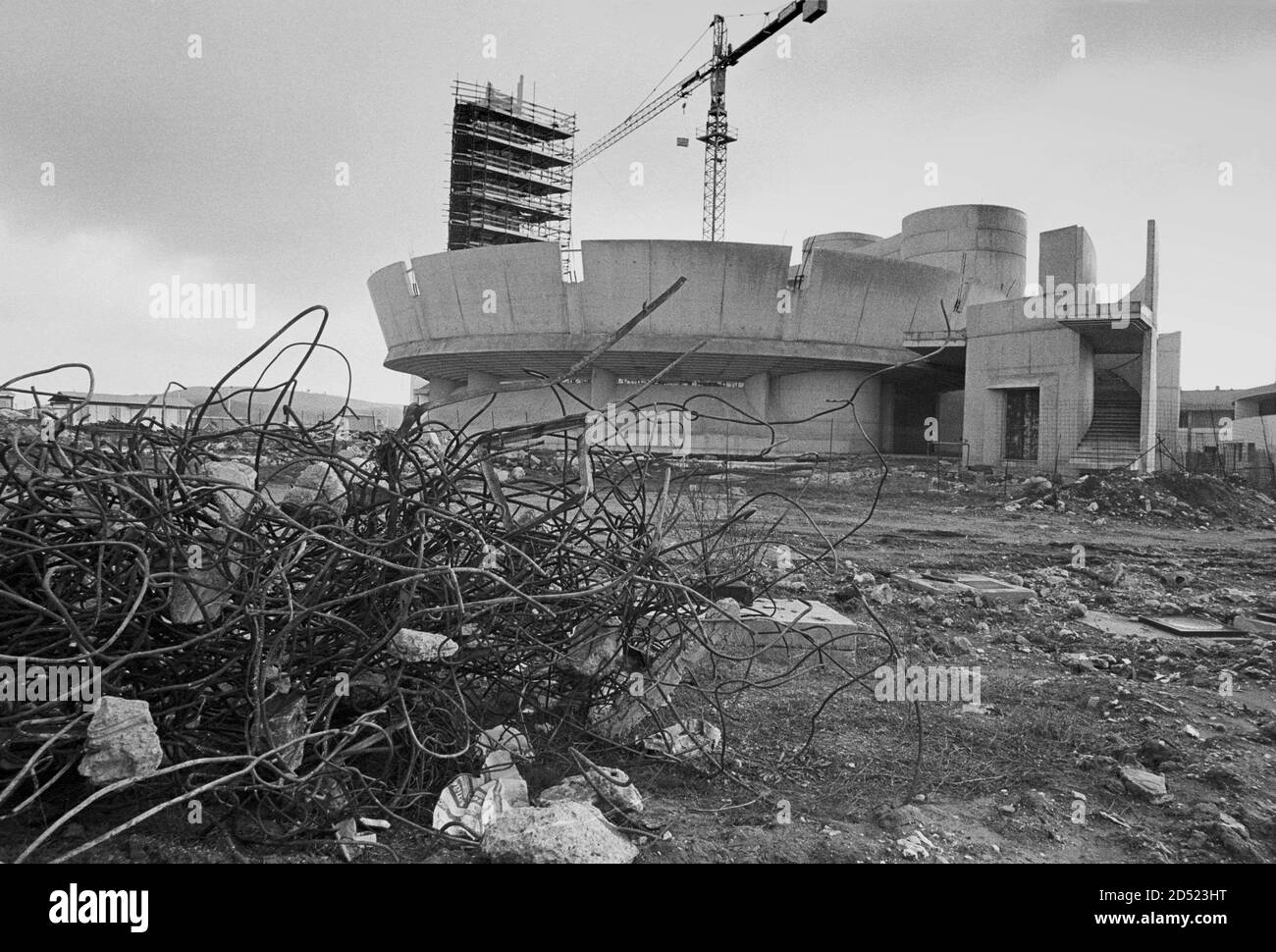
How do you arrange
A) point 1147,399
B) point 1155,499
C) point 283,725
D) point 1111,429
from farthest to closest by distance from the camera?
1. point 1111,429
2. point 1147,399
3. point 1155,499
4. point 283,725

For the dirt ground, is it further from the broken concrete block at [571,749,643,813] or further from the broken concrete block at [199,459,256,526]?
the broken concrete block at [199,459,256,526]

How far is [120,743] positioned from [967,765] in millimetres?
2579

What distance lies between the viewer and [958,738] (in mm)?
3084

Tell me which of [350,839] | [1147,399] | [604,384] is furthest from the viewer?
[604,384]

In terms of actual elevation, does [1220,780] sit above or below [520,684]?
below

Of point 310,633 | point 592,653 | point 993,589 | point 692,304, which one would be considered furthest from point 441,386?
point 310,633

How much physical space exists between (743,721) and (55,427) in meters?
2.60

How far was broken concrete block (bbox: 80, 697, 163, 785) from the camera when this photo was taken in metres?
1.91

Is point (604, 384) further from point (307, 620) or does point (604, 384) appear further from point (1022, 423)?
point (307, 620)

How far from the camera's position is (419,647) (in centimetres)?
232

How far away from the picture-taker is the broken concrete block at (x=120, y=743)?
1.91 m

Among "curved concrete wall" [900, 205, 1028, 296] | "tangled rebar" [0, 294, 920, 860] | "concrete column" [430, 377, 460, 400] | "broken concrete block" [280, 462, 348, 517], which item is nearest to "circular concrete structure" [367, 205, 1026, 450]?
"curved concrete wall" [900, 205, 1028, 296]

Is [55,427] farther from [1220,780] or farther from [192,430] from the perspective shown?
[1220,780]
